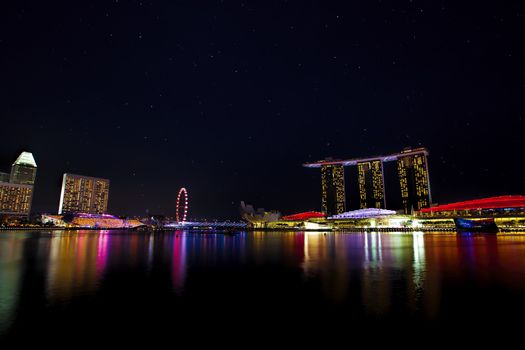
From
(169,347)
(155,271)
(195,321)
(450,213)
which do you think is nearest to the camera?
(169,347)

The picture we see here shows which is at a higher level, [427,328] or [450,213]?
[450,213]

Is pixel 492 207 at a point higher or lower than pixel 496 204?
lower

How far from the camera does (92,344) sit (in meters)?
8.62

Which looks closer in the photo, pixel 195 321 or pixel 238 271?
pixel 195 321

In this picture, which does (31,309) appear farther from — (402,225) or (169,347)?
(402,225)

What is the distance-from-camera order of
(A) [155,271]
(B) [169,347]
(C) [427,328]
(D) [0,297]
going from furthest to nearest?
(A) [155,271], (D) [0,297], (C) [427,328], (B) [169,347]

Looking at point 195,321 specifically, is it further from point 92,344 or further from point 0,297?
point 0,297

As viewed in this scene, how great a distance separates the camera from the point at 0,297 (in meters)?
14.2

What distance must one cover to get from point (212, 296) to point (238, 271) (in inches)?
324

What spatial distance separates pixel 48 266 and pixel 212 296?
16638 millimetres

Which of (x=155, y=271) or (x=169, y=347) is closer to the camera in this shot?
(x=169, y=347)

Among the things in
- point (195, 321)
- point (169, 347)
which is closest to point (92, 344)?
point (169, 347)

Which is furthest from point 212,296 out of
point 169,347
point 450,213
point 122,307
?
point 450,213

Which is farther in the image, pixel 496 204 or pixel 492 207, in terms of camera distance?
pixel 496 204
